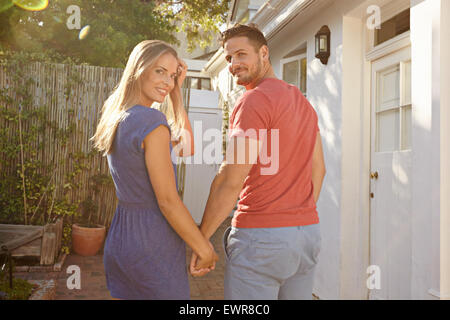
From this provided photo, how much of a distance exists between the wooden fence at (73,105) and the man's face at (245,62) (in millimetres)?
5034

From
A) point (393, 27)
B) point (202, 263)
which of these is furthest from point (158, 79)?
point (393, 27)

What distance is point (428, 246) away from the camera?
289cm

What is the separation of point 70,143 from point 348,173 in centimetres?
426

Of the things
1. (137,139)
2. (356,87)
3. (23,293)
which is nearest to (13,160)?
(23,293)

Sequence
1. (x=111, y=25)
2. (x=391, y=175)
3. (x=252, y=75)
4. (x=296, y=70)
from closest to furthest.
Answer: (x=252, y=75)
(x=391, y=175)
(x=296, y=70)
(x=111, y=25)

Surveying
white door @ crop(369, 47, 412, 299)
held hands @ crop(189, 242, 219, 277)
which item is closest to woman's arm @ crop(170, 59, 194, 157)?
held hands @ crop(189, 242, 219, 277)

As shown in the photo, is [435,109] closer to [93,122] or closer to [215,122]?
[93,122]

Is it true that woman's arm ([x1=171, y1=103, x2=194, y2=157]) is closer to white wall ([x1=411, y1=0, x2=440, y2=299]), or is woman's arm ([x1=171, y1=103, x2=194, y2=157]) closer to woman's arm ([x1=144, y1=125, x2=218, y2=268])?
woman's arm ([x1=144, y1=125, x2=218, y2=268])

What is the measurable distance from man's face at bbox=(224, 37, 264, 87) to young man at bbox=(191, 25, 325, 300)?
Result: 126 mm

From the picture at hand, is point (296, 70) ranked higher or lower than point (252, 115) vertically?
higher

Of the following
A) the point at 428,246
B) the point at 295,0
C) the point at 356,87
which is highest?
the point at 295,0

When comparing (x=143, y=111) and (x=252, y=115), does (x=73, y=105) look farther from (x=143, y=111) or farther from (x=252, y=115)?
(x=252, y=115)

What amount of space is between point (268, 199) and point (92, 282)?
371 centimetres

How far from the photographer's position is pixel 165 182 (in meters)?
1.50
